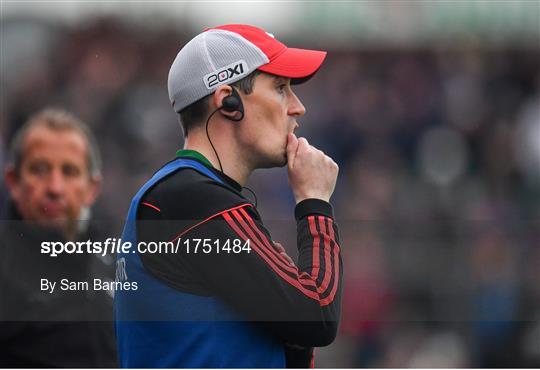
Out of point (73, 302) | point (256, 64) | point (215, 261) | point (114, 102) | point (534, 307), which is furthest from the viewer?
point (114, 102)

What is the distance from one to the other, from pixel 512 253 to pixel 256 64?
4707mm

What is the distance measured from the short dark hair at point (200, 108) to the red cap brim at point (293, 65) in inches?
1.8

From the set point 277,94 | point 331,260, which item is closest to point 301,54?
point 277,94

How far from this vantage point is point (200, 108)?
9.29 ft

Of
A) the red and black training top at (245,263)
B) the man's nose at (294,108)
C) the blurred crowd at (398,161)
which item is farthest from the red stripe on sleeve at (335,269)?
the blurred crowd at (398,161)

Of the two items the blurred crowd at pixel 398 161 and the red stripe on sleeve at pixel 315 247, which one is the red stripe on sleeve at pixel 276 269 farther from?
the blurred crowd at pixel 398 161

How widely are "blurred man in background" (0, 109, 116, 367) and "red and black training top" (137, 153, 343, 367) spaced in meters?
1.07

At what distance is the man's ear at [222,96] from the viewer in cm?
276

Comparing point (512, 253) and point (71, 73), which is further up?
point (71, 73)

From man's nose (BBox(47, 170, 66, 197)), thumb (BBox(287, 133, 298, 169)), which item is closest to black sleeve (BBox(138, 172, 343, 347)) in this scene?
thumb (BBox(287, 133, 298, 169))

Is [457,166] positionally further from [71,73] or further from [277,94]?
[277,94]

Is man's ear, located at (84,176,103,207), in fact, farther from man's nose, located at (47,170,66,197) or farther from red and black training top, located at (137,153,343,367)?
red and black training top, located at (137,153,343,367)

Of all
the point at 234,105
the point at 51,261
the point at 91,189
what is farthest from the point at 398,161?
the point at 234,105

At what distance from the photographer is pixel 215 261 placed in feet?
8.19
